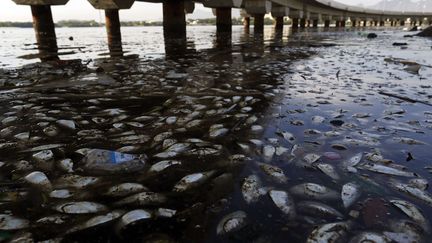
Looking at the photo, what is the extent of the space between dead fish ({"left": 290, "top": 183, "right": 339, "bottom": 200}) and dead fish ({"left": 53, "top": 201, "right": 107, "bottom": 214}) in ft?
5.08

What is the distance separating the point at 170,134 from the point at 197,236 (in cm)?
195

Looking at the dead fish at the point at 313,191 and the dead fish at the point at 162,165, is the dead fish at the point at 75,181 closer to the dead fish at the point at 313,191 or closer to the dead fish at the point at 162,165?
the dead fish at the point at 162,165

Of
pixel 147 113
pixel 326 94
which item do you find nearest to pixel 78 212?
pixel 147 113

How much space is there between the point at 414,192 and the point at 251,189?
1.33 metres

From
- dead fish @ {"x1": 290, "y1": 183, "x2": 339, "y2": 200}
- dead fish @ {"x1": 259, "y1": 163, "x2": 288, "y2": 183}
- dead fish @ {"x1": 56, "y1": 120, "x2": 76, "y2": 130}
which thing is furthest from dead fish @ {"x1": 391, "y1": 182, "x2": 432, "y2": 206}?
dead fish @ {"x1": 56, "y1": 120, "x2": 76, "y2": 130}

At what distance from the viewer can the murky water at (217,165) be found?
6.96 feet

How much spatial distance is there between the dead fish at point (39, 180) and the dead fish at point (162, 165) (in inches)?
34.3

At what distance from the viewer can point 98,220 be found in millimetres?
2154

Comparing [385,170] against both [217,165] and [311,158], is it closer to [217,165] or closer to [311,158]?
[311,158]

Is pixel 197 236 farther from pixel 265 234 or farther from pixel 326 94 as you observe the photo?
pixel 326 94

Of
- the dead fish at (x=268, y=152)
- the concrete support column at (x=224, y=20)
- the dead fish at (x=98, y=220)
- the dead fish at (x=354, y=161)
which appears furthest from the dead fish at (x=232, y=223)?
the concrete support column at (x=224, y=20)

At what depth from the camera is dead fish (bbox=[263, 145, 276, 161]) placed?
10.5ft

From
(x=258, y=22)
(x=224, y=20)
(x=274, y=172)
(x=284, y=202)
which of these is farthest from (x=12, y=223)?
(x=258, y=22)

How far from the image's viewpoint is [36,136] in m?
3.75
